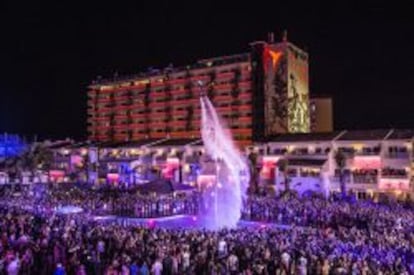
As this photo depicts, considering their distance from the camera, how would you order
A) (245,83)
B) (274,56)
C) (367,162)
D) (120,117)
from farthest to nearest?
(120,117) → (245,83) → (274,56) → (367,162)

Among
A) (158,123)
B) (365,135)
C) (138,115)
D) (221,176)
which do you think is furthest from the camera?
(138,115)

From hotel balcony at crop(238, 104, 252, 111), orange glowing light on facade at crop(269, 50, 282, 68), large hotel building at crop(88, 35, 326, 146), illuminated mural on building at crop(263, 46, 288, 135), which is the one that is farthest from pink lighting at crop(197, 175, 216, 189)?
orange glowing light on facade at crop(269, 50, 282, 68)

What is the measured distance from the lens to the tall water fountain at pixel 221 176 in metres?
38.8

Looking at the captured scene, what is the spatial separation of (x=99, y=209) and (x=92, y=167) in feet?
159

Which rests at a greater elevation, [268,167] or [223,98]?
[223,98]

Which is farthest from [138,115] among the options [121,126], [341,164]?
[341,164]

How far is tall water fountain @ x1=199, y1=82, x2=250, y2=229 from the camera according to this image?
3878 centimetres

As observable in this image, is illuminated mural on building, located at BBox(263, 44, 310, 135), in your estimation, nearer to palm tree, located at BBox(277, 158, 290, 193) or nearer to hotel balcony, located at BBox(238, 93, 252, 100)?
hotel balcony, located at BBox(238, 93, 252, 100)

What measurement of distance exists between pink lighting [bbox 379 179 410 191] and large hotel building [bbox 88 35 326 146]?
24.7 metres

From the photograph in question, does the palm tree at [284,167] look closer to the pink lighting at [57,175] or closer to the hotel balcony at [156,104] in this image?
the hotel balcony at [156,104]

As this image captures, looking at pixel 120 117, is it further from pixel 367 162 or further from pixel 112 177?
pixel 367 162

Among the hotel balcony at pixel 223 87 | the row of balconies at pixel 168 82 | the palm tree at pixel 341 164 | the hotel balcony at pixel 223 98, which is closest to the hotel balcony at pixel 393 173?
the palm tree at pixel 341 164

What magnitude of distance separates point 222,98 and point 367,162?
121 ft

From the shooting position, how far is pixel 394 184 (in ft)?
176
